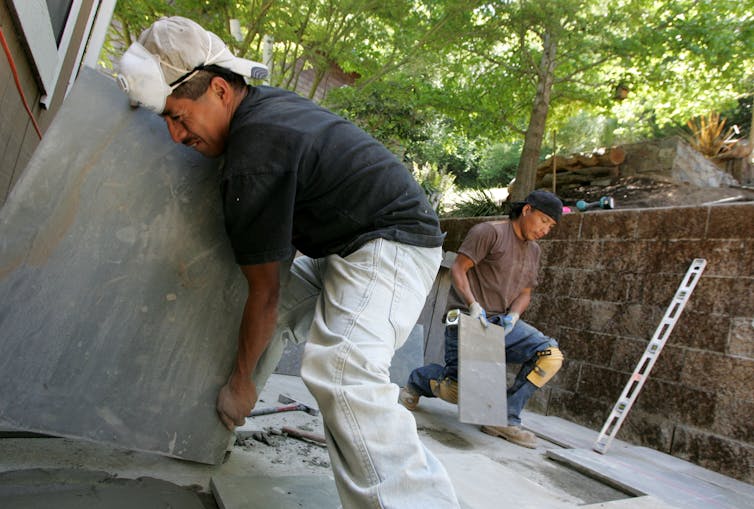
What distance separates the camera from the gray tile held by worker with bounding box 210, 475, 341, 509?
160 centimetres

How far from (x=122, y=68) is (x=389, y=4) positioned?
537cm

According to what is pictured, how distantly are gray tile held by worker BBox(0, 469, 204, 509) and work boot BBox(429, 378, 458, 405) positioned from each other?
2.19 metres

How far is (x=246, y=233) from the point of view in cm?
148

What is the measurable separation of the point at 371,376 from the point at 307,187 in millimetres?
575

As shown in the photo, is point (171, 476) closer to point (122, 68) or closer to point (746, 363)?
point (122, 68)

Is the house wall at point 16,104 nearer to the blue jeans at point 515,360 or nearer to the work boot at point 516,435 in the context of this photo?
the blue jeans at point 515,360

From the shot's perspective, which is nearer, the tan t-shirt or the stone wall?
the tan t-shirt

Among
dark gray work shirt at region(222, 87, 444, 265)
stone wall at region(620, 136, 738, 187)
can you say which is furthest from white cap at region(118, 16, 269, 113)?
stone wall at region(620, 136, 738, 187)

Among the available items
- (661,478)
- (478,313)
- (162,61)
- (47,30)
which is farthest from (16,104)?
(661,478)

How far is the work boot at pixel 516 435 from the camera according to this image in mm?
3375

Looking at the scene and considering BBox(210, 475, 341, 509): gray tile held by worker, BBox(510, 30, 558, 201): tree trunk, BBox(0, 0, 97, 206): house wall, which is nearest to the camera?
BBox(210, 475, 341, 509): gray tile held by worker

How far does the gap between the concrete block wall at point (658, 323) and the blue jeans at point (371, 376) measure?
2769 millimetres

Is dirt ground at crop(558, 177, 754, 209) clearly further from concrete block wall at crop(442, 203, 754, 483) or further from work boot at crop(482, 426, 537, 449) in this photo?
work boot at crop(482, 426, 537, 449)

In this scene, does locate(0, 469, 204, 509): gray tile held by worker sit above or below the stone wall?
below
